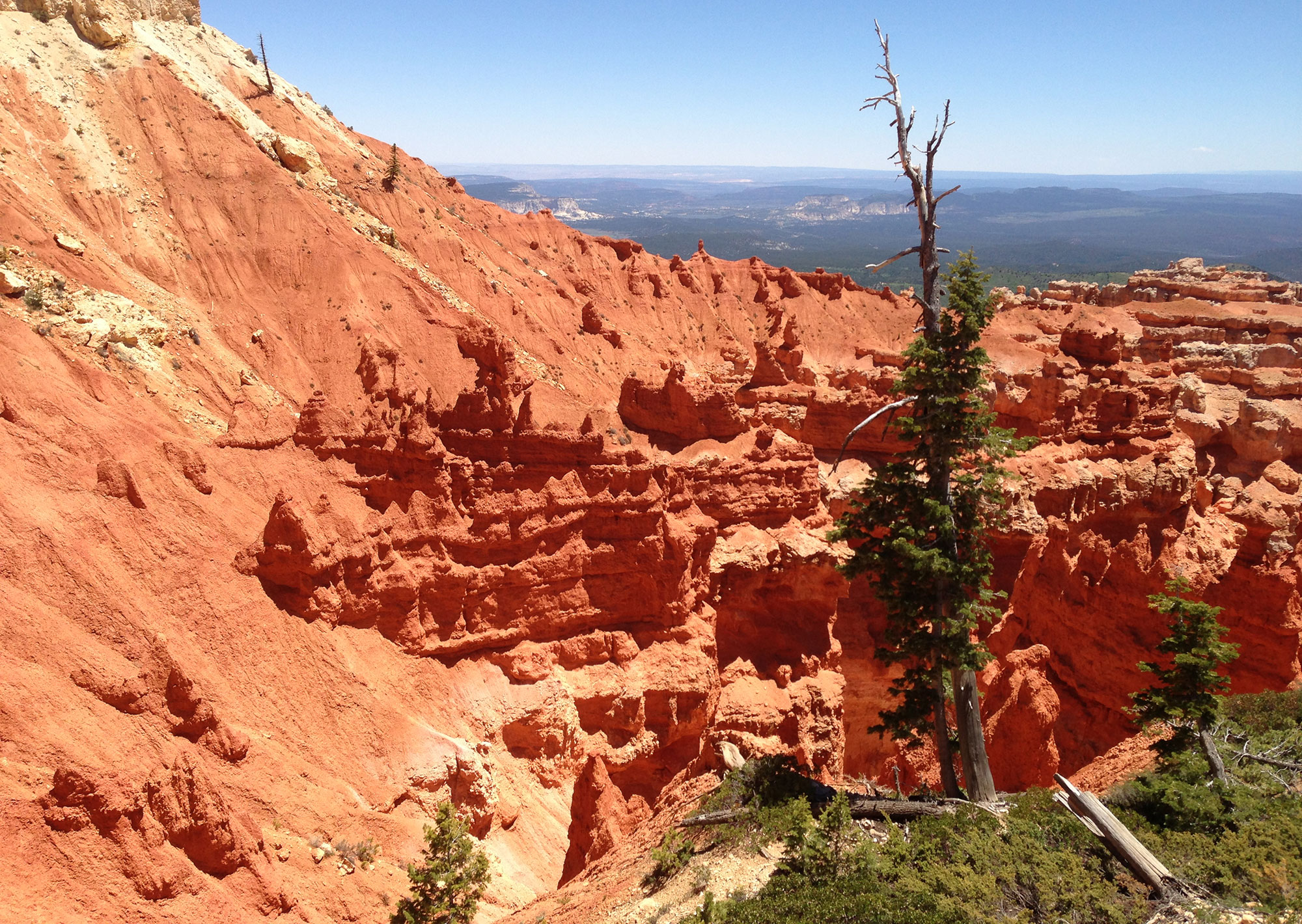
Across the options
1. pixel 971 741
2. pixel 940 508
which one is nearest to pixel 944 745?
pixel 971 741

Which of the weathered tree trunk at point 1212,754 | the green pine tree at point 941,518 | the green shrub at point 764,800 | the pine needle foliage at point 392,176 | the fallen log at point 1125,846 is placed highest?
the pine needle foliage at point 392,176

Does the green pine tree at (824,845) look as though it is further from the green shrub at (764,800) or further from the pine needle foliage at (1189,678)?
the pine needle foliage at (1189,678)

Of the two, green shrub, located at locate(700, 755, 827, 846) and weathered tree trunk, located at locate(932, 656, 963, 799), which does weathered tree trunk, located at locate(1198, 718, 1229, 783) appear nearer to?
weathered tree trunk, located at locate(932, 656, 963, 799)

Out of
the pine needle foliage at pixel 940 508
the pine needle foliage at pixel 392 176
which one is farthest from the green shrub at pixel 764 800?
the pine needle foliage at pixel 392 176

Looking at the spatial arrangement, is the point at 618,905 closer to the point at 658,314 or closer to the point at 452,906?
the point at 452,906

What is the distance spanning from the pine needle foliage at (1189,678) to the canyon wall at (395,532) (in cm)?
971

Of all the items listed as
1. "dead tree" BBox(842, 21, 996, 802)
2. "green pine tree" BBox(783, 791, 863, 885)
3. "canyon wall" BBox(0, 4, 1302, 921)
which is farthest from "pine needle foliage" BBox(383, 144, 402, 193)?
"green pine tree" BBox(783, 791, 863, 885)

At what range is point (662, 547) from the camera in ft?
80.2

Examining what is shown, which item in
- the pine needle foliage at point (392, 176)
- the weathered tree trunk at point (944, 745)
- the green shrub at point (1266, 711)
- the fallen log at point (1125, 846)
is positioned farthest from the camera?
the pine needle foliage at point (392, 176)

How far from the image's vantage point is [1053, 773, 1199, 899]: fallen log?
11.2 meters

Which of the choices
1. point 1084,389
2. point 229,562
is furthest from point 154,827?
point 1084,389

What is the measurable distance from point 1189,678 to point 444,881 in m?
15.4

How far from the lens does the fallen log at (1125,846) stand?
11.2 meters

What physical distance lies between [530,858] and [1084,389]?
2825 cm
